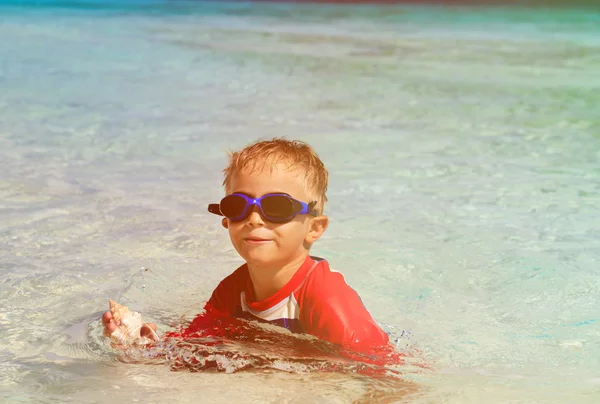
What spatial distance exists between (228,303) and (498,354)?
1070 millimetres

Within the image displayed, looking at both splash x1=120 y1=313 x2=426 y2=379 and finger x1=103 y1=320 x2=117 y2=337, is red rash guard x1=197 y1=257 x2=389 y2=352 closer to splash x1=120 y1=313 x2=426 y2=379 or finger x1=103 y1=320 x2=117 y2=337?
splash x1=120 y1=313 x2=426 y2=379

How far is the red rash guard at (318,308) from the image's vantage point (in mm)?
2707

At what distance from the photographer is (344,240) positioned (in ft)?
15.3

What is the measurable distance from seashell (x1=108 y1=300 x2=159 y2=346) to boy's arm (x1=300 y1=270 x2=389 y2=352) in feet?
1.76

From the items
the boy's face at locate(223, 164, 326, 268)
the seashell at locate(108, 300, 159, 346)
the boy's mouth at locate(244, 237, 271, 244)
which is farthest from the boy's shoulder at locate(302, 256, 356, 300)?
the seashell at locate(108, 300, 159, 346)

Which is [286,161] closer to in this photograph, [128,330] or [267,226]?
[267,226]

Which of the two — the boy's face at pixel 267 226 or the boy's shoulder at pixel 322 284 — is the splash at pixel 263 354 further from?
the boy's face at pixel 267 226

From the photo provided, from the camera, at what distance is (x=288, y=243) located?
109 inches

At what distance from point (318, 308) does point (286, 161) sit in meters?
0.50

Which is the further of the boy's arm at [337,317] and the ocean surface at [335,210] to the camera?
the ocean surface at [335,210]

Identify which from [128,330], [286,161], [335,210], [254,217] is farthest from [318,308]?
[335,210]

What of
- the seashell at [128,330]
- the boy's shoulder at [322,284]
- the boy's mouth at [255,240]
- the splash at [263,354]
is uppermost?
the boy's mouth at [255,240]

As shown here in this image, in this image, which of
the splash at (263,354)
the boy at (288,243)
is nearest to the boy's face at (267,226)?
the boy at (288,243)

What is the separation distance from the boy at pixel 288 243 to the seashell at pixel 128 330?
0.03 m
